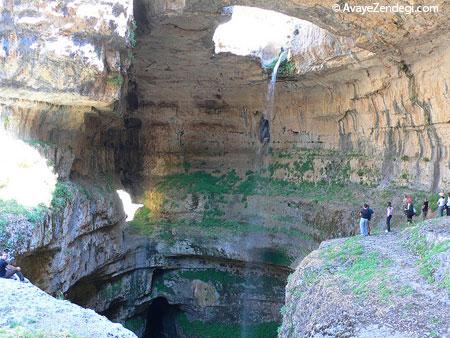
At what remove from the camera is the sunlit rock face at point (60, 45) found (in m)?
12.9

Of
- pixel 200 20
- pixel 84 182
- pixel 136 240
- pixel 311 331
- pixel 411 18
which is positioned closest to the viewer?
pixel 311 331

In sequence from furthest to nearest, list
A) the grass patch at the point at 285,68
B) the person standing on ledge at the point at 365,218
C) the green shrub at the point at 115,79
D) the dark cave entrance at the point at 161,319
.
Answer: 1. the dark cave entrance at the point at 161,319
2. the grass patch at the point at 285,68
3. the green shrub at the point at 115,79
4. the person standing on ledge at the point at 365,218

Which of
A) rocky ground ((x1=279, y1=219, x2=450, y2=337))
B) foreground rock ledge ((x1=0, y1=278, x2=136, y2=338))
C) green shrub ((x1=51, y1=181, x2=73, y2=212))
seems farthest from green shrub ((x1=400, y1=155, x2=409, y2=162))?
foreground rock ledge ((x1=0, y1=278, x2=136, y2=338))

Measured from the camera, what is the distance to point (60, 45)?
525 inches

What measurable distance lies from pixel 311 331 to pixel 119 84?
10624 mm

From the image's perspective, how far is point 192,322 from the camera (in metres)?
22.9

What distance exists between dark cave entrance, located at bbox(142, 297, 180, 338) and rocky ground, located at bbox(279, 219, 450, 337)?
14.5 m

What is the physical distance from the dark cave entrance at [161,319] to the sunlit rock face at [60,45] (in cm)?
1309

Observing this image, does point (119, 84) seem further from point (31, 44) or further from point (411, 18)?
point (411, 18)

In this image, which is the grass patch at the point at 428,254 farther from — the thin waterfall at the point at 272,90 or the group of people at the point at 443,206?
the thin waterfall at the point at 272,90

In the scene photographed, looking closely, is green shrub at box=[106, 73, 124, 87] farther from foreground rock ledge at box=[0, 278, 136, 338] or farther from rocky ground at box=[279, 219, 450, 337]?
foreground rock ledge at box=[0, 278, 136, 338]

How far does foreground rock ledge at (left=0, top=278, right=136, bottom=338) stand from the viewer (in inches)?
225

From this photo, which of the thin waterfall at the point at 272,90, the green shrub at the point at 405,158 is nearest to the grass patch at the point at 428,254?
the green shrub at the point at 405,158

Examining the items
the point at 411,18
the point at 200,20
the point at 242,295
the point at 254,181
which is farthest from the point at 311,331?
the point at 254,181
